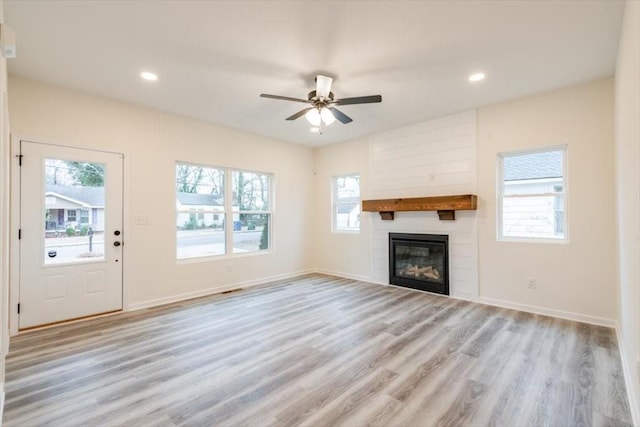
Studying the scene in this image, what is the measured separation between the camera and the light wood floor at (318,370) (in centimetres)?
197

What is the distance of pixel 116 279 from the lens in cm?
403

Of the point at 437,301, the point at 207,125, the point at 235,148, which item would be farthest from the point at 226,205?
the point at 437,301

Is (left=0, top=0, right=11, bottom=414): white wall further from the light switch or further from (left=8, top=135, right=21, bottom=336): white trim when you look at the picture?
the light switch

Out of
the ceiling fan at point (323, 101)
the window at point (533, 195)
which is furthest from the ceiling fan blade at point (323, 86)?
the window at point (533, 195)

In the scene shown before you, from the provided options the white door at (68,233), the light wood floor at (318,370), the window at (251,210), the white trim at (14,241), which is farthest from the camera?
the window at (251,210)

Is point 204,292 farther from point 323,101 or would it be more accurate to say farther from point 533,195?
point 533,195

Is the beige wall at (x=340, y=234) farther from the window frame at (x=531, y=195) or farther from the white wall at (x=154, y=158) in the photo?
the window frame at (x=531, y=195)

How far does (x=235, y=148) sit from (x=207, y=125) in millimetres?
596

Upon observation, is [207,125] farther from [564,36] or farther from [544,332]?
[544,332]

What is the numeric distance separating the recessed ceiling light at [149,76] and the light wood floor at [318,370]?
2.84 metres

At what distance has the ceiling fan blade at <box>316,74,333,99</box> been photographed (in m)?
3.18

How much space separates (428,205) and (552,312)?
6.74ft

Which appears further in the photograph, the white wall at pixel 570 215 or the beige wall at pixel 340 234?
the beige wall at pixel 340 234

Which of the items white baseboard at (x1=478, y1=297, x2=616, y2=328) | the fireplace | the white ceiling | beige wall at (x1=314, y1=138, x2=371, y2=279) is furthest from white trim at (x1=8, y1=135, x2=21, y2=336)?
white baseboard at (x1=478, y1=297, x2=616, y2=328)
